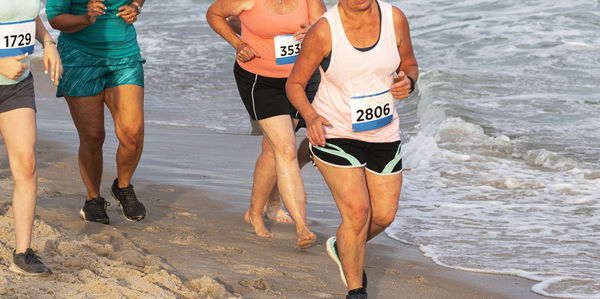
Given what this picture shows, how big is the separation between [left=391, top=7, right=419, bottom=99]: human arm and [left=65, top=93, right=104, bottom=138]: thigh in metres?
2.02

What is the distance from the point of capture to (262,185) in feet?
17.7

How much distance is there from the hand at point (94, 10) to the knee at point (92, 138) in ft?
2.33

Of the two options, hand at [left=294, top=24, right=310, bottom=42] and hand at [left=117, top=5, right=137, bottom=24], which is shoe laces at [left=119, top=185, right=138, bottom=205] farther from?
hand at [left=294, top=24, right=310, bottom=42]

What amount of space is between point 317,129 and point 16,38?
4.48 ft

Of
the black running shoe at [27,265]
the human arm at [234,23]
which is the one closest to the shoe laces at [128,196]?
the human arm at [234,23]

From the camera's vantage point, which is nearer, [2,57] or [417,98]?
[2,57]

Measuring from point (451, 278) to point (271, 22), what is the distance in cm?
175

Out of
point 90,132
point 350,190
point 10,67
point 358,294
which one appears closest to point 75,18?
point 90,132

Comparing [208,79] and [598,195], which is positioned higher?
[598,195]

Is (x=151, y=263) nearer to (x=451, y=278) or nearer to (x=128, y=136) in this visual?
(x=128, y=136)

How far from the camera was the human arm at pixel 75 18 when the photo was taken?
4855 millimetres

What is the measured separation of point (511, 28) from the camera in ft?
56.6

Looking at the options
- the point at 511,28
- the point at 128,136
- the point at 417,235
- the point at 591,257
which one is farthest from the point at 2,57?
the point at 511,28

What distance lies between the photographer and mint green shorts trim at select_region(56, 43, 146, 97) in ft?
16.7
